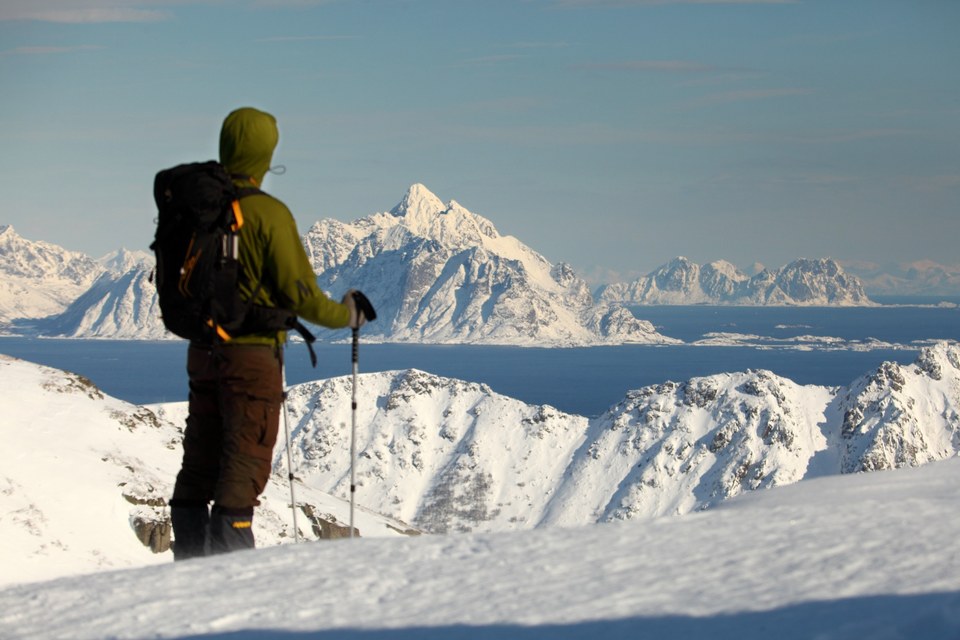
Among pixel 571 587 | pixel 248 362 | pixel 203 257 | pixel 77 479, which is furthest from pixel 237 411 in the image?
pixel 77 479

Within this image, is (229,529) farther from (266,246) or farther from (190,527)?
(266,246)

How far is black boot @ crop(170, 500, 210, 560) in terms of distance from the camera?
764 centimetres

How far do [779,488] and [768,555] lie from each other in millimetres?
3594

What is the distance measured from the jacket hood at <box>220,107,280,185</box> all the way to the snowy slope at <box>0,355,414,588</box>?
20.2m

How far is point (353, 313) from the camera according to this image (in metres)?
7.49

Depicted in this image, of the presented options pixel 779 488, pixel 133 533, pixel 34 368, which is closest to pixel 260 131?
pixel 779 488

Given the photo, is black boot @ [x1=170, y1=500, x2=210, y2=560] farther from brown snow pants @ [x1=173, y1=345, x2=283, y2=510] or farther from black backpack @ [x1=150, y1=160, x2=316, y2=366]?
black backpack @ [x1=150, y1=160, x2=316, y2=366]

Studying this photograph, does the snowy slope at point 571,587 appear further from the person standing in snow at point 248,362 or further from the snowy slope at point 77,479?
the snowy slope at point 77,479

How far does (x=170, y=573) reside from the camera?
267 inches

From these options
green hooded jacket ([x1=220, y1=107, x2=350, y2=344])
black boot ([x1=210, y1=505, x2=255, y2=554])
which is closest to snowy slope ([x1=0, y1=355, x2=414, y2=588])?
black boot ([x1=210, y1=505, x2=255, y2=554])

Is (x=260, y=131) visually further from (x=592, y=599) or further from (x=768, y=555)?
(x=768, y=555)

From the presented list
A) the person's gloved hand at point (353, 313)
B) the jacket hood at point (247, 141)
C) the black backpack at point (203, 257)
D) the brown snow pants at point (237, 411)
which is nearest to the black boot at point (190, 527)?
the brown snow pants at point (237, 411)

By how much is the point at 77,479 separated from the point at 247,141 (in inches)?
1196

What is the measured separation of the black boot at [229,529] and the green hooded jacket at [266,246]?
1134mm
